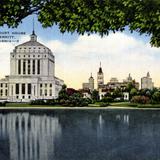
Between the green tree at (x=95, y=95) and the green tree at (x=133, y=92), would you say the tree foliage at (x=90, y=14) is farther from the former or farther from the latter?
the green tree at (x=133, y=92)

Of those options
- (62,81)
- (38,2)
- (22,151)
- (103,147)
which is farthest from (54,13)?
(103,147)

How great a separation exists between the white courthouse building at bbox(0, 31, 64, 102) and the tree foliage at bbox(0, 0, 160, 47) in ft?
3.03

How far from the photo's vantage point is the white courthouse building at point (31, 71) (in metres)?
7.24

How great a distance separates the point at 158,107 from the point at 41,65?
2778 millimetres

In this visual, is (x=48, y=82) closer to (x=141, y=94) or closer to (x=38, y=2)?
(x=141, y=94)

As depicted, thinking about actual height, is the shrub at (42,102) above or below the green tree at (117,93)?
below

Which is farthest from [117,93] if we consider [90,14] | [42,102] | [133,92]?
[90,14]

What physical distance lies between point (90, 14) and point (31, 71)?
15.8ft

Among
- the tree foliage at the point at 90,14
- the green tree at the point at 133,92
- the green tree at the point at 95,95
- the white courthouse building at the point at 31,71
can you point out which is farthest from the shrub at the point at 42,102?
the tree foliage at the point at 90,14

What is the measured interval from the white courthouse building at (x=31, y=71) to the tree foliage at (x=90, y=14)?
0.92 m

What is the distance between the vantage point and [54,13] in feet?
18.0

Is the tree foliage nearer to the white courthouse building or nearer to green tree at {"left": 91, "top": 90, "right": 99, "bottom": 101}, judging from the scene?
the white courthouse building

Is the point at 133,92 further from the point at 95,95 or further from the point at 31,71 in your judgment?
the point at 31,71

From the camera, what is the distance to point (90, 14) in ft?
17.6
